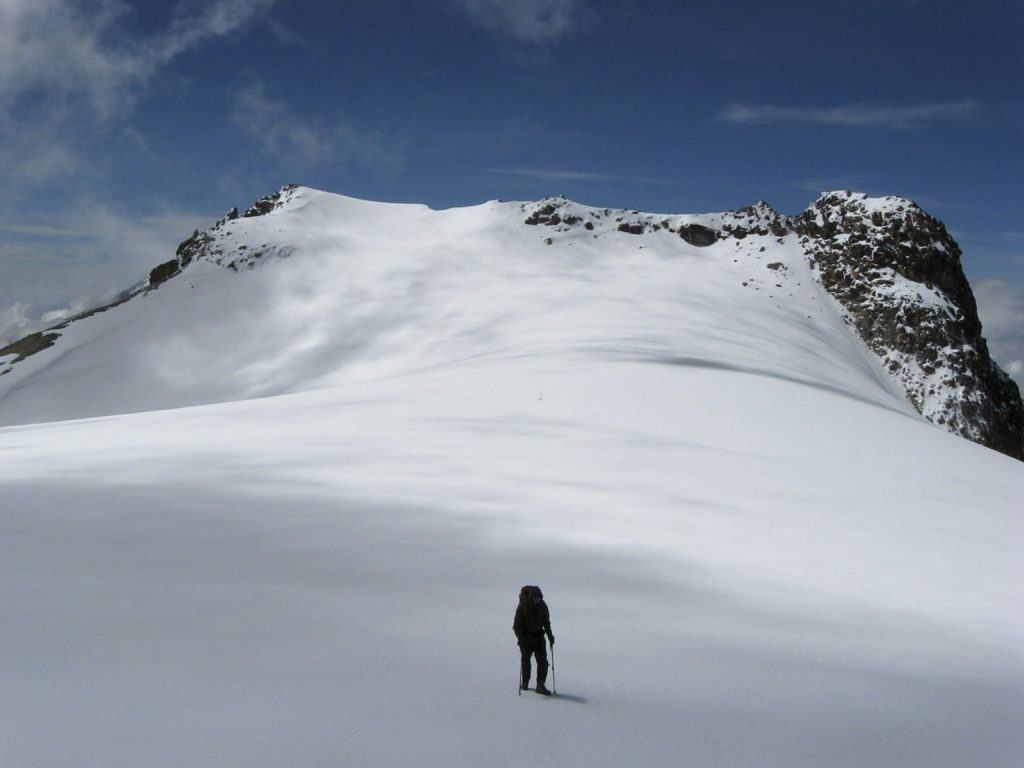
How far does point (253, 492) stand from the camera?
1125 centimetres

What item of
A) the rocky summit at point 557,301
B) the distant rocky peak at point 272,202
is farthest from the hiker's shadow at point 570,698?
the distant rocky peak at point 272,202

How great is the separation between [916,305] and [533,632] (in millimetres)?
56491

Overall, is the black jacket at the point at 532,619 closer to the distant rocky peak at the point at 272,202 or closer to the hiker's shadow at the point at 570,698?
the hiker's shadow at the point at 570,698

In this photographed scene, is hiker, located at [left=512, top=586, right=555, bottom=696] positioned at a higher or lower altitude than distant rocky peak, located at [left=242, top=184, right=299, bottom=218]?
lower

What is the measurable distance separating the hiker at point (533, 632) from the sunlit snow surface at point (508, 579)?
0.26 m

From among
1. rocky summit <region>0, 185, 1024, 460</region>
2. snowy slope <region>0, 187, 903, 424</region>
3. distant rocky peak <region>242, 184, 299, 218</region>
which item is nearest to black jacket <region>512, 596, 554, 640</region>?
snowy slope <region>0, 187, 903, 424</region>

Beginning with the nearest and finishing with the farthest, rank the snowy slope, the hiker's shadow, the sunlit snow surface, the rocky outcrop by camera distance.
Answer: the sunlit snow surface → the hiker's shadow → the snowy slope → the rocky outcrop

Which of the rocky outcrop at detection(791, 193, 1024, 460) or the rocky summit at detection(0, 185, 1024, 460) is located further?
the rocky outcrop at detection(791, 193, 1024, 460)

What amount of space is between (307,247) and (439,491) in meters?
50.8

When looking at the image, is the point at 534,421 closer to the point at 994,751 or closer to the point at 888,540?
the point at 888,540

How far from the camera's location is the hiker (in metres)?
6.02

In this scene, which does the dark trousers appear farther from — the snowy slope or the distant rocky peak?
the distant rocky peak

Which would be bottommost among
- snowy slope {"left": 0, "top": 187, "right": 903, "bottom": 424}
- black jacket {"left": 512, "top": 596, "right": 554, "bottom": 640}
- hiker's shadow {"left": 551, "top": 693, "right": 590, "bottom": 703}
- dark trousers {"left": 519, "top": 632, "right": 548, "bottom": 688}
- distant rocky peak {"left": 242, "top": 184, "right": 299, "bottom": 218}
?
hiker's shadow {"left": 551, "top": 693, "right": 590, "bottom": 703}

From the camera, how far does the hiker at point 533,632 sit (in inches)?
237
